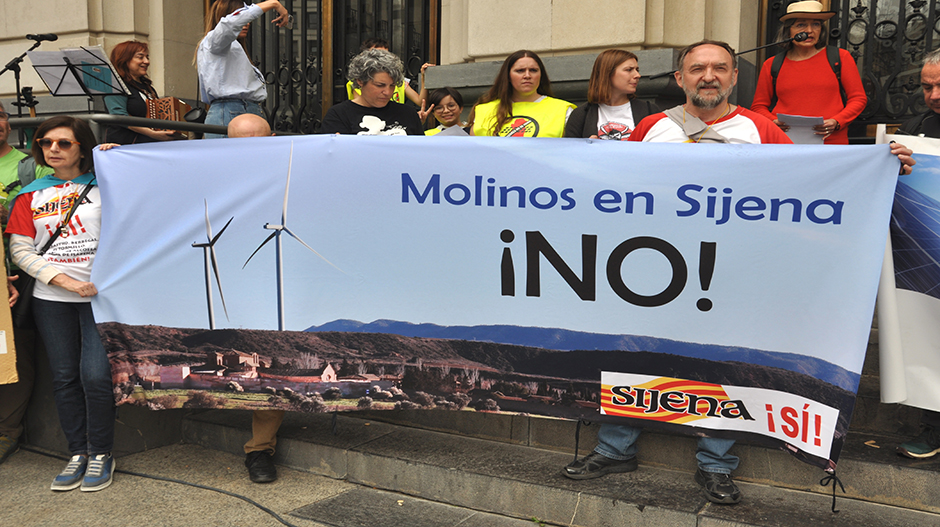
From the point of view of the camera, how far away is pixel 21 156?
468cm

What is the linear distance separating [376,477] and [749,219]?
233 centimetres

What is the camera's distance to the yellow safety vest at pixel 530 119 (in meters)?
4.74

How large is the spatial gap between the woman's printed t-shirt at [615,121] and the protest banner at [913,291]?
57.8 inches

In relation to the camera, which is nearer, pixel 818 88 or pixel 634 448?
pixel 634 448

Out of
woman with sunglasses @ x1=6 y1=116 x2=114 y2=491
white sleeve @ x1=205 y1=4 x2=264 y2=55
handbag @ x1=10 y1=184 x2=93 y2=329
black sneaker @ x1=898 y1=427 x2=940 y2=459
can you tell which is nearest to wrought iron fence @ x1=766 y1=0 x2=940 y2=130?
black sneaker @ x1=898 y1=427 x2=940 y2=459

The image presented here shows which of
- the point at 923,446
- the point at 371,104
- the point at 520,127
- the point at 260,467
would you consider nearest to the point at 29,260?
the point at 260,467

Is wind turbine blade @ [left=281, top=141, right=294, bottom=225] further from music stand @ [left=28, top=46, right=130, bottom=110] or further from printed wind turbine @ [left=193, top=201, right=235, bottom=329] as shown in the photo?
music stand @ [left=28, top=46, right=130, bottom=110]

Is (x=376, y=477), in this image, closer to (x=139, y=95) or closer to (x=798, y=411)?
(x=798, y=411)

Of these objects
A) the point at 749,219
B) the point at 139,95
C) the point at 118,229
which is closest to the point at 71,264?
the point at 118,229

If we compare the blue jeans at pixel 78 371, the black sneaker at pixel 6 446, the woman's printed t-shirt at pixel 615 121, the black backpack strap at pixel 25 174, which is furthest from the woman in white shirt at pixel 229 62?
the black sneaker at pixel 6 446

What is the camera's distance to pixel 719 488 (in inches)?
137

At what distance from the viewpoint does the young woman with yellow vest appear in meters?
4.75

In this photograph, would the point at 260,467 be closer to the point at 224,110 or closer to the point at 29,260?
the point at 29,260

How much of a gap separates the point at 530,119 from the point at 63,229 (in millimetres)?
2694
